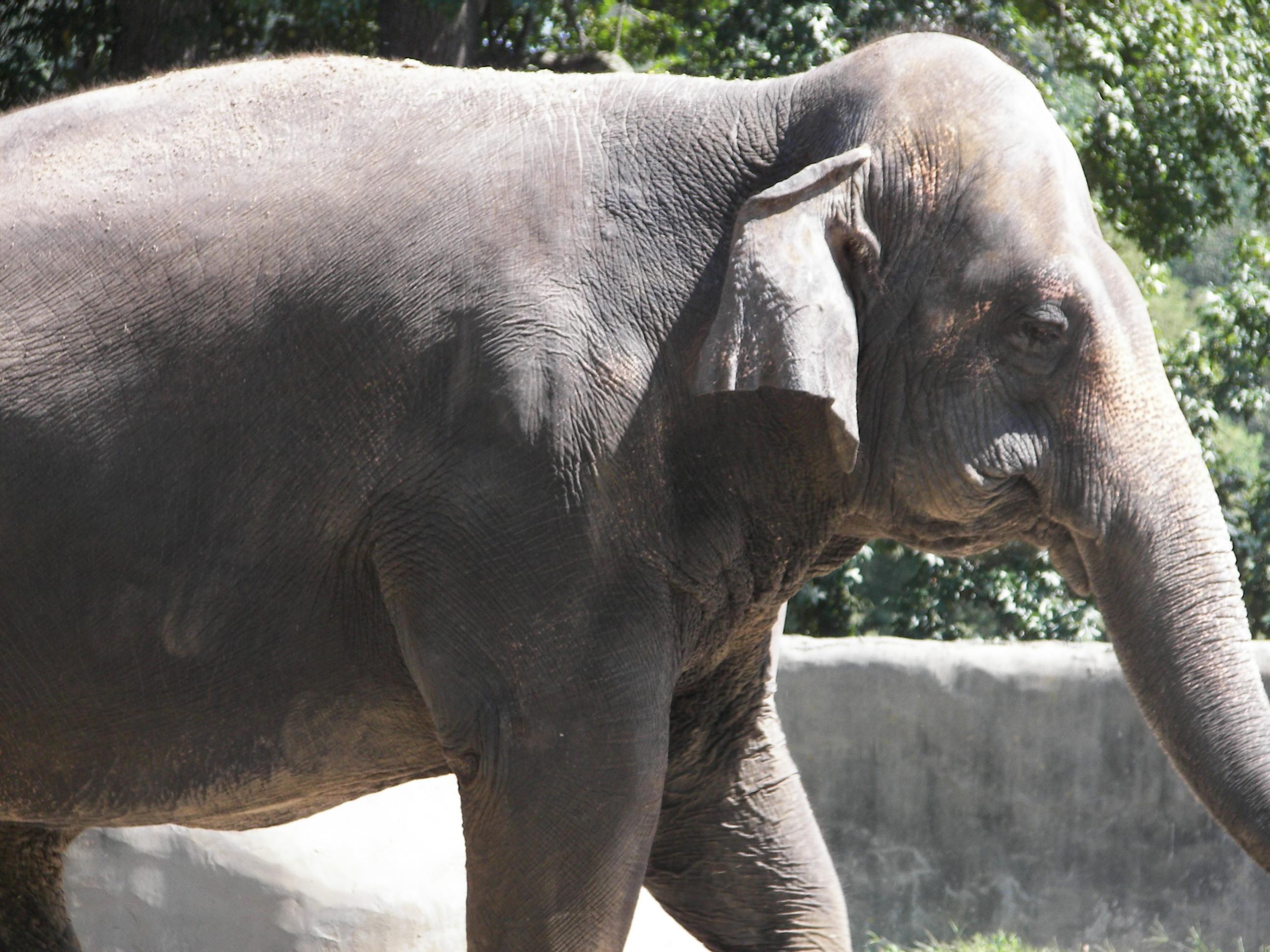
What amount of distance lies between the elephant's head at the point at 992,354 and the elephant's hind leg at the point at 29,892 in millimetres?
1879

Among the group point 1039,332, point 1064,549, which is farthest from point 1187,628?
point 1039,332

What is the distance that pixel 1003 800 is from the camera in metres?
5.41

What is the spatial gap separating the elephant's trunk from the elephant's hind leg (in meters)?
2.21

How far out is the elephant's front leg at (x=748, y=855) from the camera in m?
3.34

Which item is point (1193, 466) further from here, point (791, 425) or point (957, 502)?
point (791, 425)

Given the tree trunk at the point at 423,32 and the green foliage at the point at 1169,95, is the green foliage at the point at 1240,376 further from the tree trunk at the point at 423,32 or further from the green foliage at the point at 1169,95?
the tree trunk at the point at 423,32

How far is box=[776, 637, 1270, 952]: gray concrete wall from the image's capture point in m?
5.22

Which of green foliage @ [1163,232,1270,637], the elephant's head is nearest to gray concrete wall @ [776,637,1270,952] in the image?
the elephant's head

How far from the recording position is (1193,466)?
270cm

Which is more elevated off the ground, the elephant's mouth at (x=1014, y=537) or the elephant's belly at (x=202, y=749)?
the elephant's mouth at (x=1014, y=537)

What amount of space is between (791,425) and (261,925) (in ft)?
7.99

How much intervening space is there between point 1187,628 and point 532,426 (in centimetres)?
106

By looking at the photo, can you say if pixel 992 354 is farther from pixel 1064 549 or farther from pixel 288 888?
pixel 288 888

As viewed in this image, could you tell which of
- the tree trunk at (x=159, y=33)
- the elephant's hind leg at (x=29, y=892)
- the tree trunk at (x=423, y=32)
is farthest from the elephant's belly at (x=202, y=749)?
the tree trunk at (x=159, y=33)
